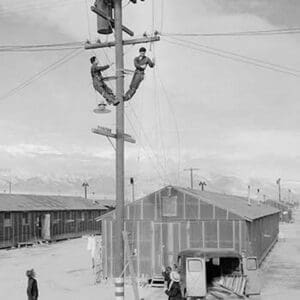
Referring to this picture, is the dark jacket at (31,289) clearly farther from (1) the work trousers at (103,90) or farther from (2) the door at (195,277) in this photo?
(1) the work trousers at (103,90)

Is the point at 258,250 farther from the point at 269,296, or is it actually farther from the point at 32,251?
the point at 32,251

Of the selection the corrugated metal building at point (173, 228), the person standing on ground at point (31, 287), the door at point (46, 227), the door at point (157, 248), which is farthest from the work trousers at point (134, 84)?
the door at point (46, 227)

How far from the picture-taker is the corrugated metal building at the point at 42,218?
5454cm

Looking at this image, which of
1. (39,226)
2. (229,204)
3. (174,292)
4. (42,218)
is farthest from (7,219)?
(174,292)

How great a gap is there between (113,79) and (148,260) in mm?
16263

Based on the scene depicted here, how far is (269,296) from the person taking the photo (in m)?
27.1

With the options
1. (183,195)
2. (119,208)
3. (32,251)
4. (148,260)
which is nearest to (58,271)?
(148,260)

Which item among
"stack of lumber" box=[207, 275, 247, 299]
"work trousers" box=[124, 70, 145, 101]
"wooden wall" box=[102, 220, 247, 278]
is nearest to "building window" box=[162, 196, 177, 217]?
"wooden wall" box=[102, 220, 247, 278]

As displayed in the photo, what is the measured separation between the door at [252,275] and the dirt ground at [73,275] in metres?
1.54

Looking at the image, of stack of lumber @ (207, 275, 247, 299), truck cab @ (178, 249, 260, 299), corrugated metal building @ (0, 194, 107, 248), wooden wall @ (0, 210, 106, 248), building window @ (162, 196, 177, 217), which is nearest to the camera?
truck cab @ (178, 249, 260, 299)

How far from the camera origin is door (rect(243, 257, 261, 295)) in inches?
996

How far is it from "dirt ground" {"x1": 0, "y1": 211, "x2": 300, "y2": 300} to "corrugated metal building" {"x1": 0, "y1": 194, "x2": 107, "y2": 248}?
7.87ft

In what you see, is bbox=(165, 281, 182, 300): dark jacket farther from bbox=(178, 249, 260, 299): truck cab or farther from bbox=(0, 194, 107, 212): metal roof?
bbox=(0, 194, 107, 212): metal roof

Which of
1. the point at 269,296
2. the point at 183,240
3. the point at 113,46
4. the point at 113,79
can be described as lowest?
the point at 269,296
